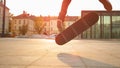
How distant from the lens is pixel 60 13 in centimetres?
726

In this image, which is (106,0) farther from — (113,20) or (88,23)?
(113,20)

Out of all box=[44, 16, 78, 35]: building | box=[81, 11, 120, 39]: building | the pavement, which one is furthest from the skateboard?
box=[44, 16, 78, 35]: building

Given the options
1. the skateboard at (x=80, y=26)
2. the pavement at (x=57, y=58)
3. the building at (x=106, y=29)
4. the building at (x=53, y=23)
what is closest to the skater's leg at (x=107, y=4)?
the pavement at (x=57, y=58)

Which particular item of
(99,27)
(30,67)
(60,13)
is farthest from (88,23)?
(99,27)

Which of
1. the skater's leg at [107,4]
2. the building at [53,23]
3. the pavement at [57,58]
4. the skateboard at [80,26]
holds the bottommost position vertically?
the pavement at [57,58]

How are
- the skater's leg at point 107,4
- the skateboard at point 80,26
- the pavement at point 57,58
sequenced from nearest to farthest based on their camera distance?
the skater's leg at point 107,4 → the pavement at point 57,58 → the skateboard at point 80,26

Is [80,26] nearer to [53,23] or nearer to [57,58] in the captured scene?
[57,58]

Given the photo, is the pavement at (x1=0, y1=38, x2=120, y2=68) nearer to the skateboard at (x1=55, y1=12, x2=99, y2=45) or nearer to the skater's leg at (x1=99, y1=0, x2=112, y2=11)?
the skateboard at (x1=55, y1=12, x2=99, y2=45)

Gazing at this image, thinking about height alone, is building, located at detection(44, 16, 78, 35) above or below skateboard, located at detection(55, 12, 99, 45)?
above

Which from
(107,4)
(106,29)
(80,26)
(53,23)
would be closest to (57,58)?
(80,26)

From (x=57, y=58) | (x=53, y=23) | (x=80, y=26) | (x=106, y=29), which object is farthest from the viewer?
(x=53, y=23)

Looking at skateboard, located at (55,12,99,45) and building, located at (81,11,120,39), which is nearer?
skateboard, located at (55,12,99,45)

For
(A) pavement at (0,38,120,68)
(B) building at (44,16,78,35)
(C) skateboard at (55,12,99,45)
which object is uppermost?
(B) building at (44,16,78,35)

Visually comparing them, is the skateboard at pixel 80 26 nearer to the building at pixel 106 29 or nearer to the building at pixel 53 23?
the building at pixel 106 29
